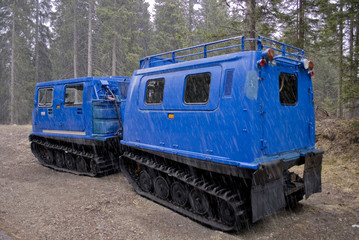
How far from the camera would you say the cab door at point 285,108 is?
177 inches

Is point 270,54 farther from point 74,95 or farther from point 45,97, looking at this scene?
point 45,97

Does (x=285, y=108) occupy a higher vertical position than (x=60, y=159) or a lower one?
higher

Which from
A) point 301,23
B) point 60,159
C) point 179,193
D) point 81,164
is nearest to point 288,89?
point 179,193

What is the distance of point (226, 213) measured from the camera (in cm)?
482

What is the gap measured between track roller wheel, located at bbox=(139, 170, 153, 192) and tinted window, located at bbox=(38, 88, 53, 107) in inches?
207

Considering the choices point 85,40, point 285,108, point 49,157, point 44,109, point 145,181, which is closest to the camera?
point 285,108

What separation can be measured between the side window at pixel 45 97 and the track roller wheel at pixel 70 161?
201 centimetres

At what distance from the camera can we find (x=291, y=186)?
549cm

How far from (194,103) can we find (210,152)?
975 mm

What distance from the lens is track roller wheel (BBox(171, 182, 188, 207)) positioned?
5656 millimetres

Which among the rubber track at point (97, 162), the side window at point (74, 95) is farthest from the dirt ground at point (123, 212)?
the side window at point (74, 95)

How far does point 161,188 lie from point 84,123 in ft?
12.2

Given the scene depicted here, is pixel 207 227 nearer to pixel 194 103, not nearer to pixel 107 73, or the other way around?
pixel 194 103

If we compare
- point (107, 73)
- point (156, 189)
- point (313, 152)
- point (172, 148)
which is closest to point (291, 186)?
point (313, 152)
